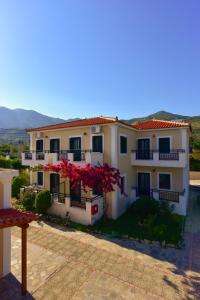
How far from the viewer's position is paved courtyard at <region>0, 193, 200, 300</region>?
7895mm

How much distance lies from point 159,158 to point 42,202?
10.3 metres

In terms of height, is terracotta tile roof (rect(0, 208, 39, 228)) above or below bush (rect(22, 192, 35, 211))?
above

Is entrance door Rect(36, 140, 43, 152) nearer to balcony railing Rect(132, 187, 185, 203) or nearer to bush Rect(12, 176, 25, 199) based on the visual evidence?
bush Rect(12, 176, 25, 199)

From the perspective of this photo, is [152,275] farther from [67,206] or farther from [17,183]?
[17,183]

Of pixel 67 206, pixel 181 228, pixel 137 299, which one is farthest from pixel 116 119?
pixel 137 299

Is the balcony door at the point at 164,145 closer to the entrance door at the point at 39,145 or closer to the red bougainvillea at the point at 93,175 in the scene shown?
the red bougainvillea at the point at 93,175

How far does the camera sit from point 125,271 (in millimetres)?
9266

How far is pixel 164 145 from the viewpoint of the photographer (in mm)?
18750

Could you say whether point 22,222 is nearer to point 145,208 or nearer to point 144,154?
point 145,208

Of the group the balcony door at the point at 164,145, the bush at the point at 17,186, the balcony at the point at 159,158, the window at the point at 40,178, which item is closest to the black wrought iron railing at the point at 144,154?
the balcony at the point at 159,158

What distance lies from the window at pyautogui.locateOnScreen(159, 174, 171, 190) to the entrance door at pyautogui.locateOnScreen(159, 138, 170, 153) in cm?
228

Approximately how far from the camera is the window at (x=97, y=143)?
17.2 m

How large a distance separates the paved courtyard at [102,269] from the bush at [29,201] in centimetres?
434

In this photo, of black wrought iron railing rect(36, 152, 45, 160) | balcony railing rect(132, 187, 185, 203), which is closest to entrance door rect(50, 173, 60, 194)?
black wrought iron railing rect(36, 152, 45, 160)
